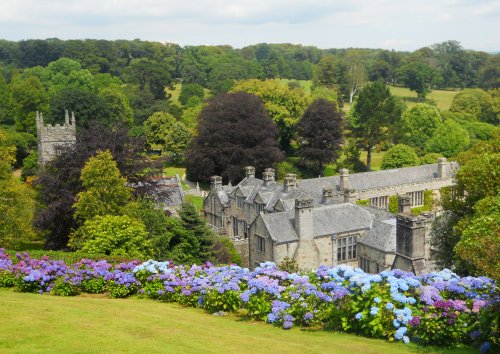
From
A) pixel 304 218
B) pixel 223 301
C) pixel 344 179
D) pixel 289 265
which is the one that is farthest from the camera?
pixel 344 179

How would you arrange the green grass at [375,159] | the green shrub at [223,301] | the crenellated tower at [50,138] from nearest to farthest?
the green shrub at [223,301] → the crenellated tower at [50,138] → the green grass at [375,159]

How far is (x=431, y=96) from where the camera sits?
14875 centimetres

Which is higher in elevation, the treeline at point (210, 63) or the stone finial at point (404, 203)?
the treeline at point (210, 63)

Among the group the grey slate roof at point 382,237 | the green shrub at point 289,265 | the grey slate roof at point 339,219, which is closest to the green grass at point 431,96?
the grey slate roof at point 339,219

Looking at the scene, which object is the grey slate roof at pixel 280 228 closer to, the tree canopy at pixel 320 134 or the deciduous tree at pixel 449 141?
the tree canopy at pixel 320 134

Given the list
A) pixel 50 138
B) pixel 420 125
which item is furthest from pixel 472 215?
pixel 420 125

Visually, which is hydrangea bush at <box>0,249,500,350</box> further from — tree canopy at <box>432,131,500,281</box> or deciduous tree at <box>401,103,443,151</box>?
deciduous tree at <box>401,103,443,151</box>

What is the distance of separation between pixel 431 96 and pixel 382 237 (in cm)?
12222

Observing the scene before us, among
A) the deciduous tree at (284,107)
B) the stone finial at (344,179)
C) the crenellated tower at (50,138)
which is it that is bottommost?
the stone finial at (344,179)

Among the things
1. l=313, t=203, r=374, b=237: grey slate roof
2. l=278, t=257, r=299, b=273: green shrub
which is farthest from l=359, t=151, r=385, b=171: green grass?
l=278, t=257, r=299, b=273: green shrub

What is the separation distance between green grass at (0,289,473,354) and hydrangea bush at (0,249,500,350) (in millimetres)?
504

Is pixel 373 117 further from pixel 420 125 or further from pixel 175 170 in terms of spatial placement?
pixel 175 170

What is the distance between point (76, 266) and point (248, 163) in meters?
45.2

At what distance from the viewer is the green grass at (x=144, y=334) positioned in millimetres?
14141
